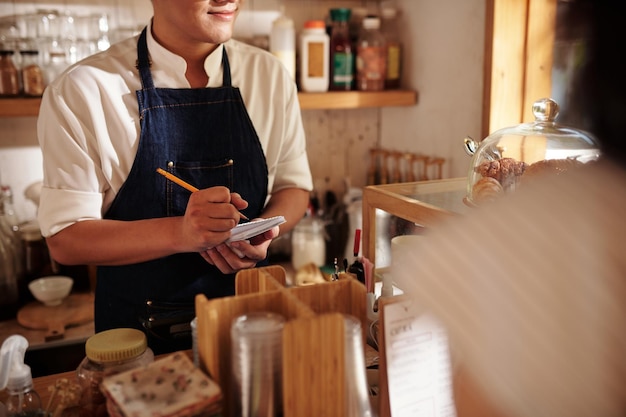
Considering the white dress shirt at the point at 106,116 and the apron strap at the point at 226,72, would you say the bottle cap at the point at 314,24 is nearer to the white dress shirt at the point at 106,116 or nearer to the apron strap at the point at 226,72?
the white dress shirt at the point at 106,116

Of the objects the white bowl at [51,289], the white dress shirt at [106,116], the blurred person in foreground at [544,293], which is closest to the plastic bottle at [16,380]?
the white dress shirt at [106,116]

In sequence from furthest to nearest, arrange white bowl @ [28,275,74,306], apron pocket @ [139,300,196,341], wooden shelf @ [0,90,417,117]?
wooden shelf @ [0,90,417,117]
white bowl @ [28,275,74,306]
apron pocket @ [139,300,196,341]

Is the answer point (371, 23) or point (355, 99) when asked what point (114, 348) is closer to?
point (355, 99)

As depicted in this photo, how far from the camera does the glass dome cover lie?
1104 mm

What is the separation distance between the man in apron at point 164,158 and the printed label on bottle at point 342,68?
0.82 m

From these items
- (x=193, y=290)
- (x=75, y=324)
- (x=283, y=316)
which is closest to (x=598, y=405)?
(x=283, y=316)

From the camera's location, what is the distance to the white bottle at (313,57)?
2.51 m

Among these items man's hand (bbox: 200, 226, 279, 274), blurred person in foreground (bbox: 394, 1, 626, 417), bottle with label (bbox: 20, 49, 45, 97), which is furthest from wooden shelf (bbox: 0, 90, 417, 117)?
blurred person in foreground (bbox: 394, 1, 626, 417)

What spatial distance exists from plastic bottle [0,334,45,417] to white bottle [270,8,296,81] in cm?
178

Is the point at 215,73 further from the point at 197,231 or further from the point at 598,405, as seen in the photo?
the point at 598,405

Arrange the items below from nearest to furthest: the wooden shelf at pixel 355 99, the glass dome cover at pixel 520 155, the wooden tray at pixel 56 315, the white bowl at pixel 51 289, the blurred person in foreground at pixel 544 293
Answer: the blurred person in foreground at pixel 544 293
the glass dome cover at pixel 520 155
the wooden tray at pixel 56 315
the white bowl at pixel 51 289
the wooden shelf at pixel 355 99

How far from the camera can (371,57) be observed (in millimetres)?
2568

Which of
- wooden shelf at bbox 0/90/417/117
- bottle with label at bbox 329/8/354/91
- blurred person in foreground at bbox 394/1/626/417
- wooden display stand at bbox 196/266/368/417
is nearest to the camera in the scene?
blurred person in foreground at bbox 394/1/626/417

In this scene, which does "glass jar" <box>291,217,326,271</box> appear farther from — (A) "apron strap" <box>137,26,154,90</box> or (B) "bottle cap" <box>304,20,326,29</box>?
(A) "apron strap" <box>137,26,154,90</box>
